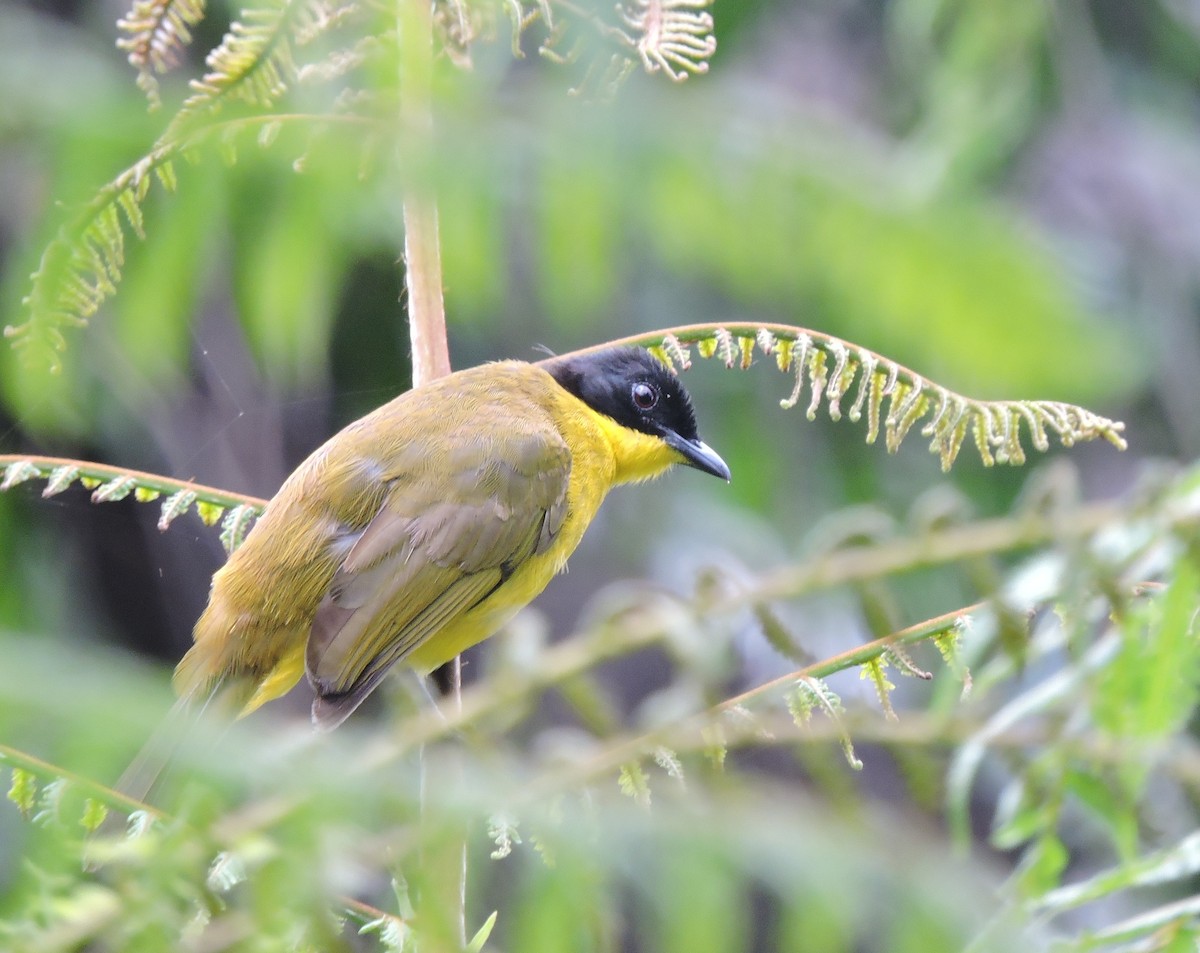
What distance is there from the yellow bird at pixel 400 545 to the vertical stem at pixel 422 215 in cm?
14

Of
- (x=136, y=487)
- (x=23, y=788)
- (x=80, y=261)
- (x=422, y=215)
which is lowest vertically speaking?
(x=136, y=487)

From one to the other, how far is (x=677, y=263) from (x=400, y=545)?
130 centimetres

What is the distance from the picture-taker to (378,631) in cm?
277

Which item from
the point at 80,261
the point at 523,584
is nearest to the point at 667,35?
the point at 80,261

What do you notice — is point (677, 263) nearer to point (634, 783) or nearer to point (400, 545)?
point (634, 783)

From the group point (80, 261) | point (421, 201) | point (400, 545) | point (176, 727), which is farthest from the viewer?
point (400, 545)

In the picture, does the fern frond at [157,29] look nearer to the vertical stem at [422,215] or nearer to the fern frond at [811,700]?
the vertical stem at [422,215]

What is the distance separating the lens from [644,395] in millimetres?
3377

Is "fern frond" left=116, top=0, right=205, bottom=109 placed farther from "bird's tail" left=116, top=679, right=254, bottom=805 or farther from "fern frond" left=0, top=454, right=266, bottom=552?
"bird's tail" left=116, top=679, right=254, bottom=805

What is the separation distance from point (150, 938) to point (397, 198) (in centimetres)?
129

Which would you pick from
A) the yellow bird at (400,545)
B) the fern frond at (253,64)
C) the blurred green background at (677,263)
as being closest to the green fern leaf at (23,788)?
the blurred green background at (677,263)

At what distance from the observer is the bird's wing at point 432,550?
2.74 metres

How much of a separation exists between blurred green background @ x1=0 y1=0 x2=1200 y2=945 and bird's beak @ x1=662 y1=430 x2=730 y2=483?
1.54 ft

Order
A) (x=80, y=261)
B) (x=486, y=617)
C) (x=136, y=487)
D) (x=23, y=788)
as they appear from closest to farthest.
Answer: (x=23, y=788), (x=80, y=261), (x=136, y=487), (x=486, y=617)
